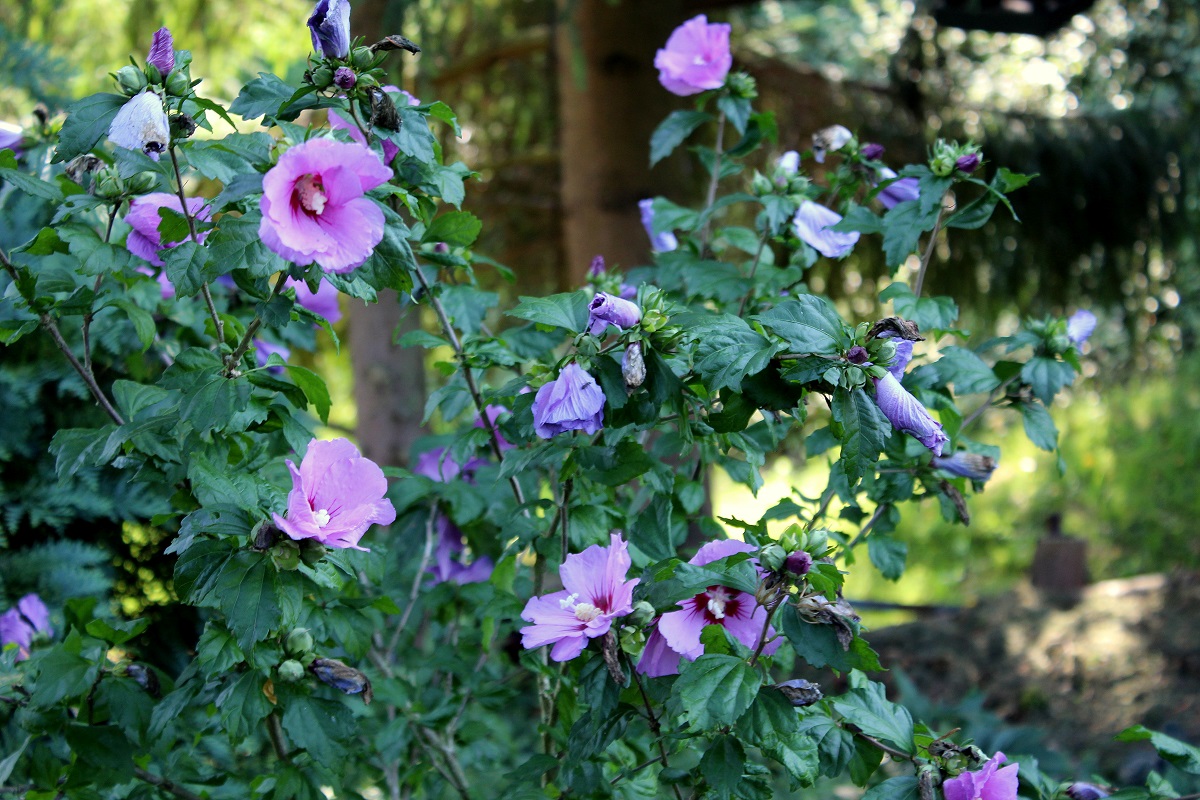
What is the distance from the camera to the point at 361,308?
3.39 metres

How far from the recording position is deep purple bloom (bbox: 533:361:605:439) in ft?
3.09

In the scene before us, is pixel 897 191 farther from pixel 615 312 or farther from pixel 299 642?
pixel 299 642

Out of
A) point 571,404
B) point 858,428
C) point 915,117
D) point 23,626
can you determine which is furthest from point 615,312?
point 915,117

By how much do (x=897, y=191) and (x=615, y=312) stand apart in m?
0.66

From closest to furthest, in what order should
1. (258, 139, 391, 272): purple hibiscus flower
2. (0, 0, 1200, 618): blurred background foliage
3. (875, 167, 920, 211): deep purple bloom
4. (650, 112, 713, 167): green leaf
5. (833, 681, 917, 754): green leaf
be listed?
(258, 139, 391, 272): purple hibiscus flower
(833, 681, 917, 754): green leaf
(875, 167, 920, 211): deep purple bloom
(650, 112, 713, 167): green leaf
(0, 0, 1200, 618): blurred background foliage

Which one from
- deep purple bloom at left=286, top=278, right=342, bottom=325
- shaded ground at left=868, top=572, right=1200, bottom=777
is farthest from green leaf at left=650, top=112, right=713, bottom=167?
shaded ground at left=868, top=572, right=1200, bottom=777

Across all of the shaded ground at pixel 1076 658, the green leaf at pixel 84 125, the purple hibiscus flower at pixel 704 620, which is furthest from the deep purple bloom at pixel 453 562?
the shaded ground at pixel 1076 658

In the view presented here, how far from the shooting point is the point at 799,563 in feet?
3.01

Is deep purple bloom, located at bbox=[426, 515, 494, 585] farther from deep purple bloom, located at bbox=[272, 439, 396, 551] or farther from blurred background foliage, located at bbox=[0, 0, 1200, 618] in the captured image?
blurred background foliage, located at bbox=[0, 0, 1200, 618]

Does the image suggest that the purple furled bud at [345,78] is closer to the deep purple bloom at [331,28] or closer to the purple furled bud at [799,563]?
the deep purple bloom at [331,28]

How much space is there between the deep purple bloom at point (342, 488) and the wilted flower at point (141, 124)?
0.31 metres

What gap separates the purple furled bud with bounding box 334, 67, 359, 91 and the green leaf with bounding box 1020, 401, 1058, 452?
947 millimetres

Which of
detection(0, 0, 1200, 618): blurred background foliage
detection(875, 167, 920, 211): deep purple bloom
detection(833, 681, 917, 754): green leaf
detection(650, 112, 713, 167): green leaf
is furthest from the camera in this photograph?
detection(0, 0, 1200, 618): blurred background foliage

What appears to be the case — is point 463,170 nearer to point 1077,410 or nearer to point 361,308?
point 361,308
